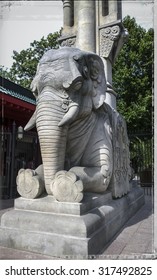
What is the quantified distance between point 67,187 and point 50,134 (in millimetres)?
631

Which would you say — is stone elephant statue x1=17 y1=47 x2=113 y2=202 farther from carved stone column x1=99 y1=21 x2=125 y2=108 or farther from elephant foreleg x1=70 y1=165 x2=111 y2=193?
carved stone column x1=99 y1=21 x2=125 y2=108

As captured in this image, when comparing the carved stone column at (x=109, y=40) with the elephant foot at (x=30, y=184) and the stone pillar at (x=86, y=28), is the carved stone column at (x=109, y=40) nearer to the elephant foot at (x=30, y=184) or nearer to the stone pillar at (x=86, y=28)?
the stone pillar at (x=86, y=28)

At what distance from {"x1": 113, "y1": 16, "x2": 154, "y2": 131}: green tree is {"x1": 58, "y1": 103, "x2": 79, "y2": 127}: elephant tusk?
6997 millimetres

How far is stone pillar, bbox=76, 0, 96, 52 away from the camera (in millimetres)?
6148

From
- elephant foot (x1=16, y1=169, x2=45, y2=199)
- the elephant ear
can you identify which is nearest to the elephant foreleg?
elephant foot (x1=16, y1=169, x2=45, y2=199)

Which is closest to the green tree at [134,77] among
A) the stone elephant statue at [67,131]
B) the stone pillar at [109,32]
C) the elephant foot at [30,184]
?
the stone pillar at [109,32]

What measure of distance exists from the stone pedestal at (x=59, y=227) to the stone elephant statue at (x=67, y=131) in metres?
0.14

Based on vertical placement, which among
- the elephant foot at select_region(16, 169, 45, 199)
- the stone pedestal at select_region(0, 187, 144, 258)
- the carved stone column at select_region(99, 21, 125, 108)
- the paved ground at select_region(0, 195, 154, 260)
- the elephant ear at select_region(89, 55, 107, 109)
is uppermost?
the carved stone column at select_region(99, 21, 125, 108)

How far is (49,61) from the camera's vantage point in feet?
10.5

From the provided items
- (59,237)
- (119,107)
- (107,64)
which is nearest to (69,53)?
(59,237)

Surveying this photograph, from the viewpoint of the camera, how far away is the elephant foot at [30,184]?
318cm

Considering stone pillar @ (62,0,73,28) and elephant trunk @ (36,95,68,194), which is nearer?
elephant trunk @ (36,95,68,194)

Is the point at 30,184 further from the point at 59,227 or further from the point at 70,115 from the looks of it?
the point at 70,115

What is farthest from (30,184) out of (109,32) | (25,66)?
(25,66)
